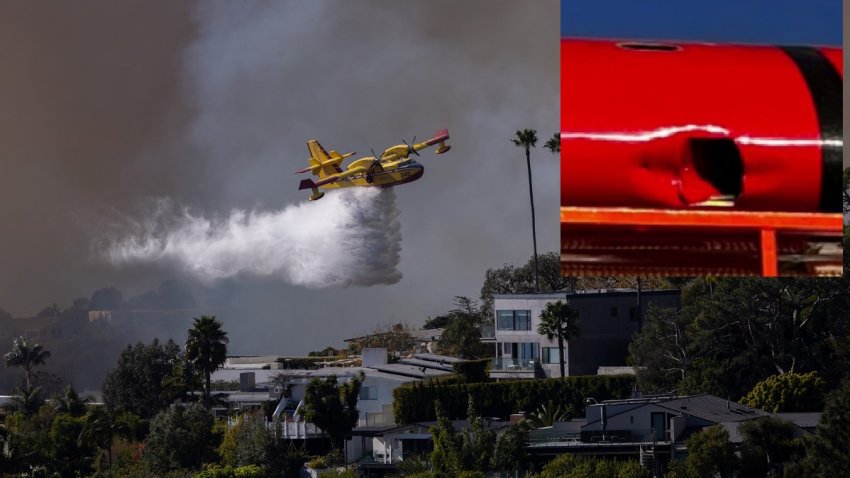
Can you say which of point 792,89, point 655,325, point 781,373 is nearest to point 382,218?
point 655,325

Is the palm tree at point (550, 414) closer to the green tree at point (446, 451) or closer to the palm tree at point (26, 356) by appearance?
the green tree at point (446, 451)

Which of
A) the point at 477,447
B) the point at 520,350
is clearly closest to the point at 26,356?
the point at 520,350

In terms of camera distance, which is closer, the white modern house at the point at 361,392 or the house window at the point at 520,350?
the white modern house at the point at 361,392

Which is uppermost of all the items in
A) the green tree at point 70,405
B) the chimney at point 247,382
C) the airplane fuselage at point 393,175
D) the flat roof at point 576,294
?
the airplane fuselage at point 393,175

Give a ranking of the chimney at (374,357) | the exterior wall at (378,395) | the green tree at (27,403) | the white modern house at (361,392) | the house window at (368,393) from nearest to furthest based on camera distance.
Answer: the white modern house at (361,392)
the exterior wall at (378,395)
the house window at (368,393)
the chimney at (374,357)
the green tree at (27,403)

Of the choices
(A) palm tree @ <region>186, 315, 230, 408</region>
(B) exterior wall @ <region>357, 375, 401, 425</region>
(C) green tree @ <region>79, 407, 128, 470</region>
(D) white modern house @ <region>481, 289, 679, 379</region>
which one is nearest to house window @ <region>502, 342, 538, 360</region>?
(D) white modern house @ <region>481, 289, 679, 379</region>

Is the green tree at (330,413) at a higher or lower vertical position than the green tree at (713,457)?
higher

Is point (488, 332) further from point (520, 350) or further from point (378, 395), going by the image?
point (378, 395)

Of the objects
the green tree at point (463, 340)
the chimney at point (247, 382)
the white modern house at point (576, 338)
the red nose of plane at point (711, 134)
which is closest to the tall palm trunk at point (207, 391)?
the chimney at point (247, 382)
